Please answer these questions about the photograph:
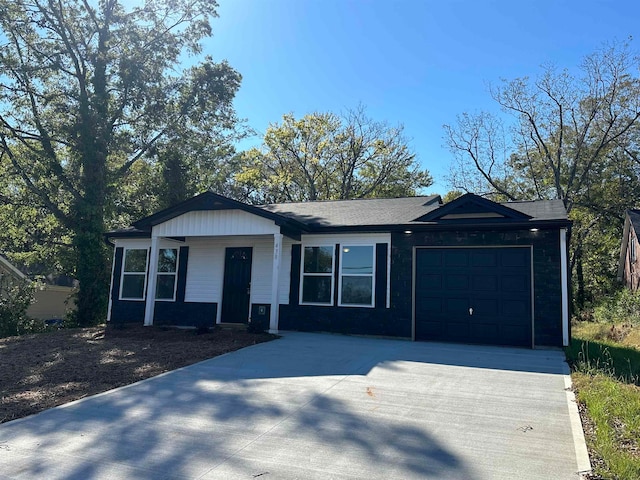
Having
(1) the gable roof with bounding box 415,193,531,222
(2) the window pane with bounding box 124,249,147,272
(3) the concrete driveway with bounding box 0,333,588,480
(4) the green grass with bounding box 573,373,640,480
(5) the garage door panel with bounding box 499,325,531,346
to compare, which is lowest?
(3) the concrete driveway with bounding box 0,333,588,480

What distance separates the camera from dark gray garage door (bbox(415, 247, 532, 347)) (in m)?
10.1

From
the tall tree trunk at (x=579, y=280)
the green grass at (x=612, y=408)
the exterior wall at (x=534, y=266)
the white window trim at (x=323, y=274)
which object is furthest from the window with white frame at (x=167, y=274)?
the tall tree trunk at (x=579, y=280)

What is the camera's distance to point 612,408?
4988 mm

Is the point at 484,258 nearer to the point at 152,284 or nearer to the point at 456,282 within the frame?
the point at 456,282

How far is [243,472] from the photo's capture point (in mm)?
3656

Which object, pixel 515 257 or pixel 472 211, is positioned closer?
pixel 515 257

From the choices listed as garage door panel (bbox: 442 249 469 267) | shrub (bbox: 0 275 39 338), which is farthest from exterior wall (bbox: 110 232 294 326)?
garage door panel (bbox: 442 249 469 267)

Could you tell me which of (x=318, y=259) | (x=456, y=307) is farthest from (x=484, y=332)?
(x=318, y=259)

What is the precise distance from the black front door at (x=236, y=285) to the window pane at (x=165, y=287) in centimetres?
174

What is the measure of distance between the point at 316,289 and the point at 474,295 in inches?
153

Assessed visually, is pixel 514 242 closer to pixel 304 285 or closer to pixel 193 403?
pixel 304 285

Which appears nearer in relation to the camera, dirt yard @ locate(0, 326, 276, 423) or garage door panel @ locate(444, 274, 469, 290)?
dirt yard @ locate(0, 326, 276, 423)

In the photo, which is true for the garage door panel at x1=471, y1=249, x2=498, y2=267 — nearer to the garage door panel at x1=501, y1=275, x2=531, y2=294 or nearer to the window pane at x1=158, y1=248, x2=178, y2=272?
the garage door panel at x1=501, y1=275, x2=531, y2=294

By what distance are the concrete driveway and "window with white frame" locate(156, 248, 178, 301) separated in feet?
21.8
